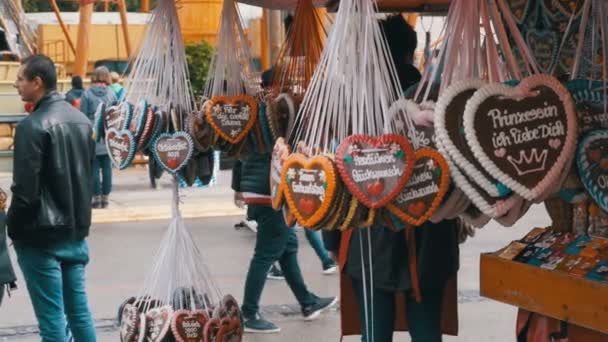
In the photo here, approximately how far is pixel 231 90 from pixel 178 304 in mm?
1064

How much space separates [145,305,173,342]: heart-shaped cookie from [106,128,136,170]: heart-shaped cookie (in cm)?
70

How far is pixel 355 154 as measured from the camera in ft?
9.76

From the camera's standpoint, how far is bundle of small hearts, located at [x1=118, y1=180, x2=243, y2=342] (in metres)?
4.64

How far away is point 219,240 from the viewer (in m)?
10.6

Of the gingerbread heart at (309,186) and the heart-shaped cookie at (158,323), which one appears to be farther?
the heart-shaped cookie at (158,323)

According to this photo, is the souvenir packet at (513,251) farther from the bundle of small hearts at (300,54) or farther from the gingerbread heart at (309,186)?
the bundle of small hearts at (300,54)

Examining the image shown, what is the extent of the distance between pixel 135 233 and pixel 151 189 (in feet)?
11.9

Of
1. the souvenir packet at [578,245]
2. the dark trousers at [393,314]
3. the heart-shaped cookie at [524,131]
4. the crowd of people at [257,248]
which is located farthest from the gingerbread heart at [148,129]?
the heart-shaped cookie at [524,131]

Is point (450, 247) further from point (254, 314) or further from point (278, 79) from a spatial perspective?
point (254, 314)

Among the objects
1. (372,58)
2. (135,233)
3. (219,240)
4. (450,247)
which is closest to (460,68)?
(372,58)

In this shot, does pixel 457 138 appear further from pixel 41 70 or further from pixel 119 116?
pixel 41 70

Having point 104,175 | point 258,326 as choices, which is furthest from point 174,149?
point 104,175

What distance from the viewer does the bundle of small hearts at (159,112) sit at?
4.60 m

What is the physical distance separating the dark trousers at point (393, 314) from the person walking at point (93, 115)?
8.00 m
